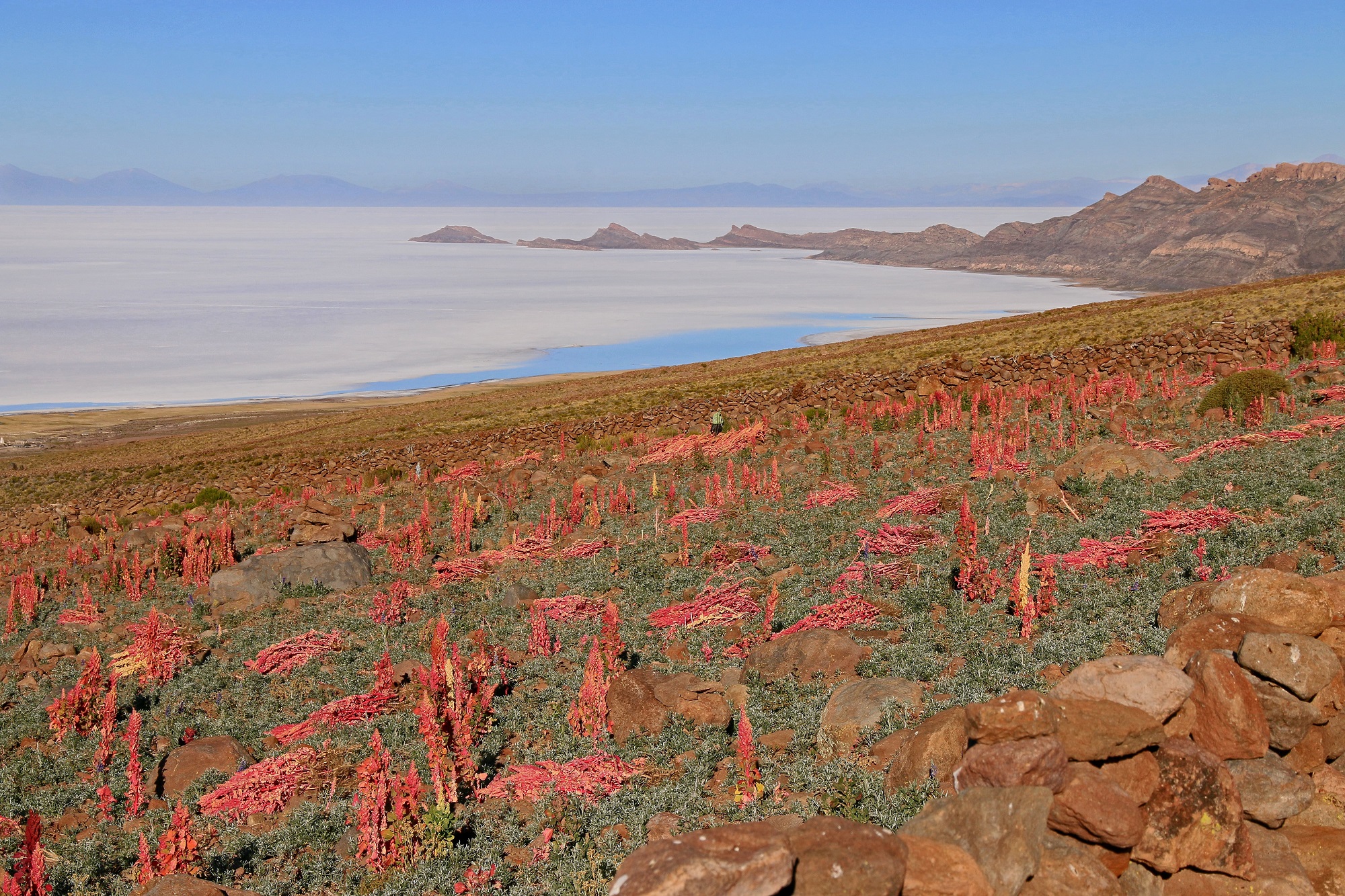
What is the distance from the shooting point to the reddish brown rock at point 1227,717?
6.18 metres

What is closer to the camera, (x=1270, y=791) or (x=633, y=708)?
(x=1270, y=791)

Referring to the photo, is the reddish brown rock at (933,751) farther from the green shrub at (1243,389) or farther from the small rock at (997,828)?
the green shrub at (1243,389)

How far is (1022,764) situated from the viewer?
557 cm

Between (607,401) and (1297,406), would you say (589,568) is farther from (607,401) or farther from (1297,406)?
(607,401)

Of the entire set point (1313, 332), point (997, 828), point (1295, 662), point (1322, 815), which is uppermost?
point (1313, 332)

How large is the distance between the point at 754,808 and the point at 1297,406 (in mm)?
13938

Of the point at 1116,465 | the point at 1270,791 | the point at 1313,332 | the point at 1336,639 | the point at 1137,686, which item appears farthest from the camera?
the point at 1313,332

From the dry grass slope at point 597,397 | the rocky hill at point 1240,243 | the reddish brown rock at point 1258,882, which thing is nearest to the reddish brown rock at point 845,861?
the reddish brown rock at point 1258,882

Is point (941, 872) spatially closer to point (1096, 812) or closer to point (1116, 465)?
point (1096, 812)

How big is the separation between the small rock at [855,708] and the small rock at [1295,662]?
2.31m

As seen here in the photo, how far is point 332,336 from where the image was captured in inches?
4021

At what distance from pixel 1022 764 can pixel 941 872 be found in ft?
2.90

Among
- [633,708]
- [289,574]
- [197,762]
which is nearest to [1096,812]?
[633,708]

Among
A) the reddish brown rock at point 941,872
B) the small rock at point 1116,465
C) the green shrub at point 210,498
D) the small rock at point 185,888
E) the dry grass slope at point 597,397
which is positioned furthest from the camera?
the dry grass slope at point 597,397
